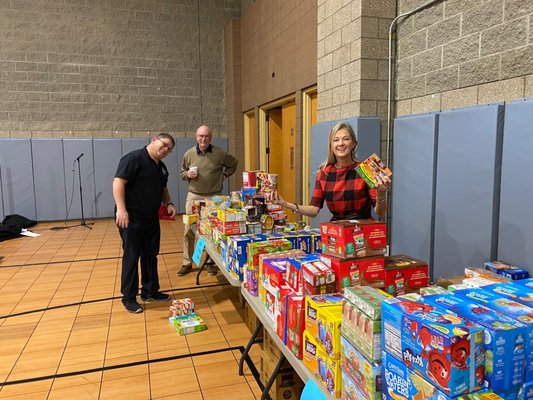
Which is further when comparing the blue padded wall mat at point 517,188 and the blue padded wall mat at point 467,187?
the blue padded wall mat at point 467,187

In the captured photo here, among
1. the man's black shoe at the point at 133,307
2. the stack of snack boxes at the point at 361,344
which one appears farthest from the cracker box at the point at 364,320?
the man's black shoe at the point at 133,307

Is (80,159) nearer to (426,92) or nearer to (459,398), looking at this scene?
(426,92)

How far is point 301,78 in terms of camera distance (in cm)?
567

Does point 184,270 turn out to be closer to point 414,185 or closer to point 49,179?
point 414,185

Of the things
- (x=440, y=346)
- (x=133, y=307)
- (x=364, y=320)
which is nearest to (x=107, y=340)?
(x=133, y=307)

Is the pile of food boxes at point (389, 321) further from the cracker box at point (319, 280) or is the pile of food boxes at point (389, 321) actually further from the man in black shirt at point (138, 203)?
the man in black shirt at point (138, 203)

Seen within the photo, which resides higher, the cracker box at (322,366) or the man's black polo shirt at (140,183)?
the man's black polo shirt at (140,183)

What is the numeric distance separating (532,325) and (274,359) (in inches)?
60.0

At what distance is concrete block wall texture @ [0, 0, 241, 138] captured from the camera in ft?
27.3

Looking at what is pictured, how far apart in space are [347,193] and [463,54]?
1.42 meters

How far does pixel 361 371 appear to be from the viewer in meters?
1.32

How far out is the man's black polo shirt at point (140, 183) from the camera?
354cm

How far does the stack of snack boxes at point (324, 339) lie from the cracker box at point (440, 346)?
29 centimetres

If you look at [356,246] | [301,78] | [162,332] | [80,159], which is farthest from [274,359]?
[80,159]
